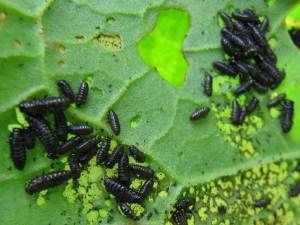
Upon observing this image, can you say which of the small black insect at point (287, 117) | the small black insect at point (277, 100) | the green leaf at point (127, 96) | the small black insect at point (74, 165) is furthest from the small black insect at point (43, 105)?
the small black insect at point (287, 117)

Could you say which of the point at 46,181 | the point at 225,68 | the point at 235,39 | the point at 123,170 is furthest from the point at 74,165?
the point at 235,39

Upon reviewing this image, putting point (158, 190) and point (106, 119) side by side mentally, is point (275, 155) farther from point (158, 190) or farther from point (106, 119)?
point (106, 119)

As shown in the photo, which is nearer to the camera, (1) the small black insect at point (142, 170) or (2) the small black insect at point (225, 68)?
(1) the small black insect at point (142, 170)

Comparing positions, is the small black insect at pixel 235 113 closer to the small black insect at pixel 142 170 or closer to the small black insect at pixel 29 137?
the small black insect at pixel 142 170

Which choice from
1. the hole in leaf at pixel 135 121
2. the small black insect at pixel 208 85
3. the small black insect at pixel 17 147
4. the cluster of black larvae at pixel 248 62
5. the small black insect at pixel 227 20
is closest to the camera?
the small black insect at pixel 17 147

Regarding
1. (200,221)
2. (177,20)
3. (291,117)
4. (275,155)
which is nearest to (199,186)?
(200,221)

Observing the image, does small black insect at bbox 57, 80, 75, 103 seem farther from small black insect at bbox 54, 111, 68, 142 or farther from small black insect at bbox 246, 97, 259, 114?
small black insect at bbox 246, 97, 259, 114

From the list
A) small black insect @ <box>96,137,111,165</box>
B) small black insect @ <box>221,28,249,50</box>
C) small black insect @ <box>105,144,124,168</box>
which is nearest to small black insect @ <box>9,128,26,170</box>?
small black insect @ <box>96,137,111,165</box>
